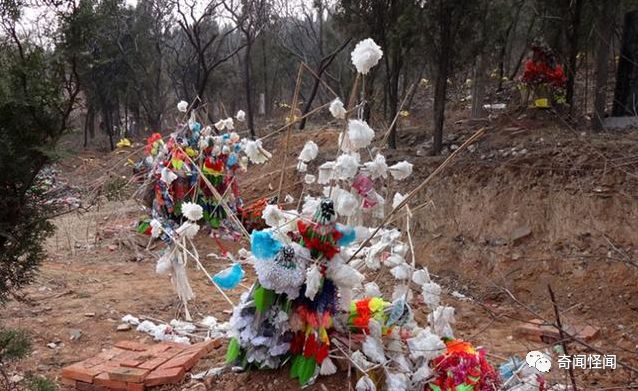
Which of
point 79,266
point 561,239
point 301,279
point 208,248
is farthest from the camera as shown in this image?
point 208,248

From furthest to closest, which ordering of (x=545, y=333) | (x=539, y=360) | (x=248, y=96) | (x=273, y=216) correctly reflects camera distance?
1. (x=248, y=96)
2. (x=545, y=333)
3. (x=273, y=216)
4. (x=539, y=360)

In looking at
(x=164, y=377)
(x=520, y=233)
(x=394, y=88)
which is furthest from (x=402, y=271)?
(x=394, y=88)

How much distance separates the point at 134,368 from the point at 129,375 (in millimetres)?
99

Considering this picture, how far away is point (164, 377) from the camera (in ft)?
11.6

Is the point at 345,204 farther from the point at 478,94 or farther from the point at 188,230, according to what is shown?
the point at 478,94

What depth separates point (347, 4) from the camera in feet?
37.6

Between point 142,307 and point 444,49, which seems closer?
point 142,307

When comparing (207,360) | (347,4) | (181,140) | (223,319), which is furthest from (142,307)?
(347,4)

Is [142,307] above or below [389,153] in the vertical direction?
below

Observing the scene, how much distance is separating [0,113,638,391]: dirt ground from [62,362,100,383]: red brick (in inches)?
17.5

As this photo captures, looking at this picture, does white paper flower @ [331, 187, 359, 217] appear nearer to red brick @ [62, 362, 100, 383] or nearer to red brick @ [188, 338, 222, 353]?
red brick @ [188, 338, 222, 353]

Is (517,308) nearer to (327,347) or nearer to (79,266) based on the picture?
(327,347)

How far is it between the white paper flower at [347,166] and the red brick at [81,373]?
194cm

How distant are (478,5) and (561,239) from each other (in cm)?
427
